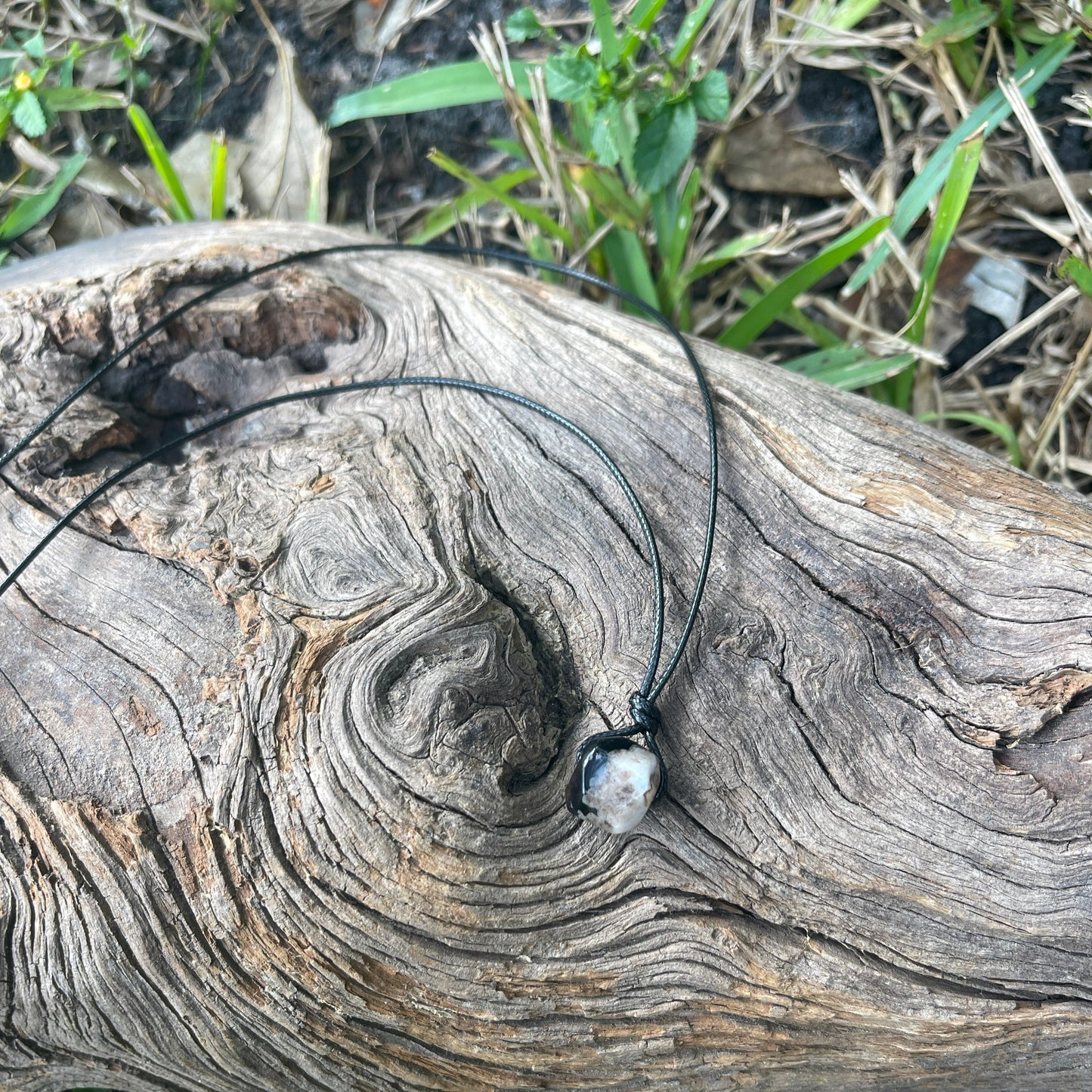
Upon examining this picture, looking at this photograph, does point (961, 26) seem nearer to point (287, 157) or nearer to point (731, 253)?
point (731, 253)

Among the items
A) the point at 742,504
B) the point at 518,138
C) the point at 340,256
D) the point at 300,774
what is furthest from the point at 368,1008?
the point at 518,138

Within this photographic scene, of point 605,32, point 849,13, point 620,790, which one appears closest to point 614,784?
point 620,790

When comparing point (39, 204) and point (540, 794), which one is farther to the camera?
point (39, 204)

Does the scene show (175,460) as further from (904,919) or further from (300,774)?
(904,919)

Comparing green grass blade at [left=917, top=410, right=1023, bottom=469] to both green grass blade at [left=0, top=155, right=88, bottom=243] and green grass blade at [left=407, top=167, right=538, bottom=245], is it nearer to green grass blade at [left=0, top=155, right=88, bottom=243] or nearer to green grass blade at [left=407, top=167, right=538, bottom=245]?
green grass blade at [left=407, top=167, right=538, bottom=245]

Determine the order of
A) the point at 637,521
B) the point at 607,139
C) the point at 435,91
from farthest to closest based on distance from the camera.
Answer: the point at 435,91, the point at 607,139, the point at 637,521

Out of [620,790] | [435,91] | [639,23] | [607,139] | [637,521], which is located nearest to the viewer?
[620,790]

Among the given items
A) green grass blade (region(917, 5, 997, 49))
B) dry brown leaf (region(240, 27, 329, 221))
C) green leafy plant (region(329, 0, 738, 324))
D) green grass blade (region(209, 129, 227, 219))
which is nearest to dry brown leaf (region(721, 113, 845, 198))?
green leafy plant (region(329, 0, 738, 324))
